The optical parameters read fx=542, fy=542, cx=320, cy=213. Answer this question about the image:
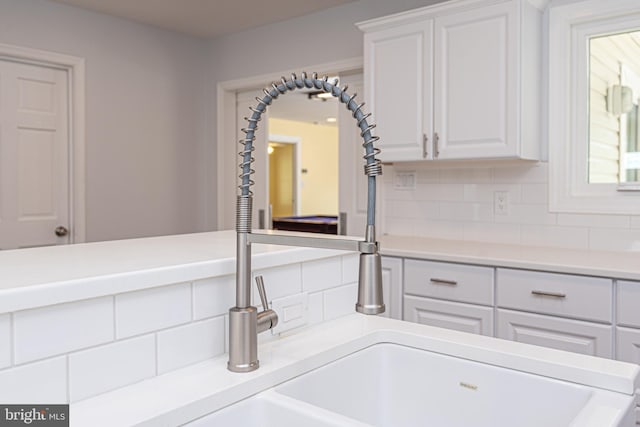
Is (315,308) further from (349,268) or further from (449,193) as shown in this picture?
(449,193)

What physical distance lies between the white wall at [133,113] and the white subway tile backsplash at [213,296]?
319cm

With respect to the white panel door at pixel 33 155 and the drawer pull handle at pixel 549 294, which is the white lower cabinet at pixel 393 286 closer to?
the drawer pull handle at pixel 549 294

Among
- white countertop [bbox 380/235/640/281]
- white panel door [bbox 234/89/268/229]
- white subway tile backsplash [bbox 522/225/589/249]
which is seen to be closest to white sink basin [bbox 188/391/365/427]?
white countertop [bbox 380/235/640/281]

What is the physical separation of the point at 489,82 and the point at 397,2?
1073 millimetres

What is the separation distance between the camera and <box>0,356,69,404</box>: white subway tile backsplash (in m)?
0.69

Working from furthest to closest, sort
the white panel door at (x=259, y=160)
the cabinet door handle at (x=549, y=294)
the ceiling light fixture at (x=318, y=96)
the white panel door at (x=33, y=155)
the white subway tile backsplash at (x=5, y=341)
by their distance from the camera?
the ceiling light fixture at (x=318, y=96), the white panel door at (x=259, y=160), the white panel door at (x=33, y=155), the cabinet door handle at (x=549, y=294), the white subway tile backsplash at (x=5, y=341)

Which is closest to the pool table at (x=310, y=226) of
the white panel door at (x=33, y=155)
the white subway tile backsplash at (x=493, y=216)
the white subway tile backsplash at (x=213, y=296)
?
the white subway tile backsplash at (x=493, y=216)

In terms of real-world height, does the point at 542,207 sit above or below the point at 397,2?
below

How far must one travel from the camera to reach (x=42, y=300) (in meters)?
0.71

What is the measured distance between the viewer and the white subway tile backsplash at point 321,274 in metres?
1.14

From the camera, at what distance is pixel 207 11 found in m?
3.77

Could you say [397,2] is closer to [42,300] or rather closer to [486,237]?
[486,237]

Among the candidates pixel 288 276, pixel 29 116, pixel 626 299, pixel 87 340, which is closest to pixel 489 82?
pixel 626 299

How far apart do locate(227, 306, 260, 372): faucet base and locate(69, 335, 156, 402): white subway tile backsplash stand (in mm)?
124
